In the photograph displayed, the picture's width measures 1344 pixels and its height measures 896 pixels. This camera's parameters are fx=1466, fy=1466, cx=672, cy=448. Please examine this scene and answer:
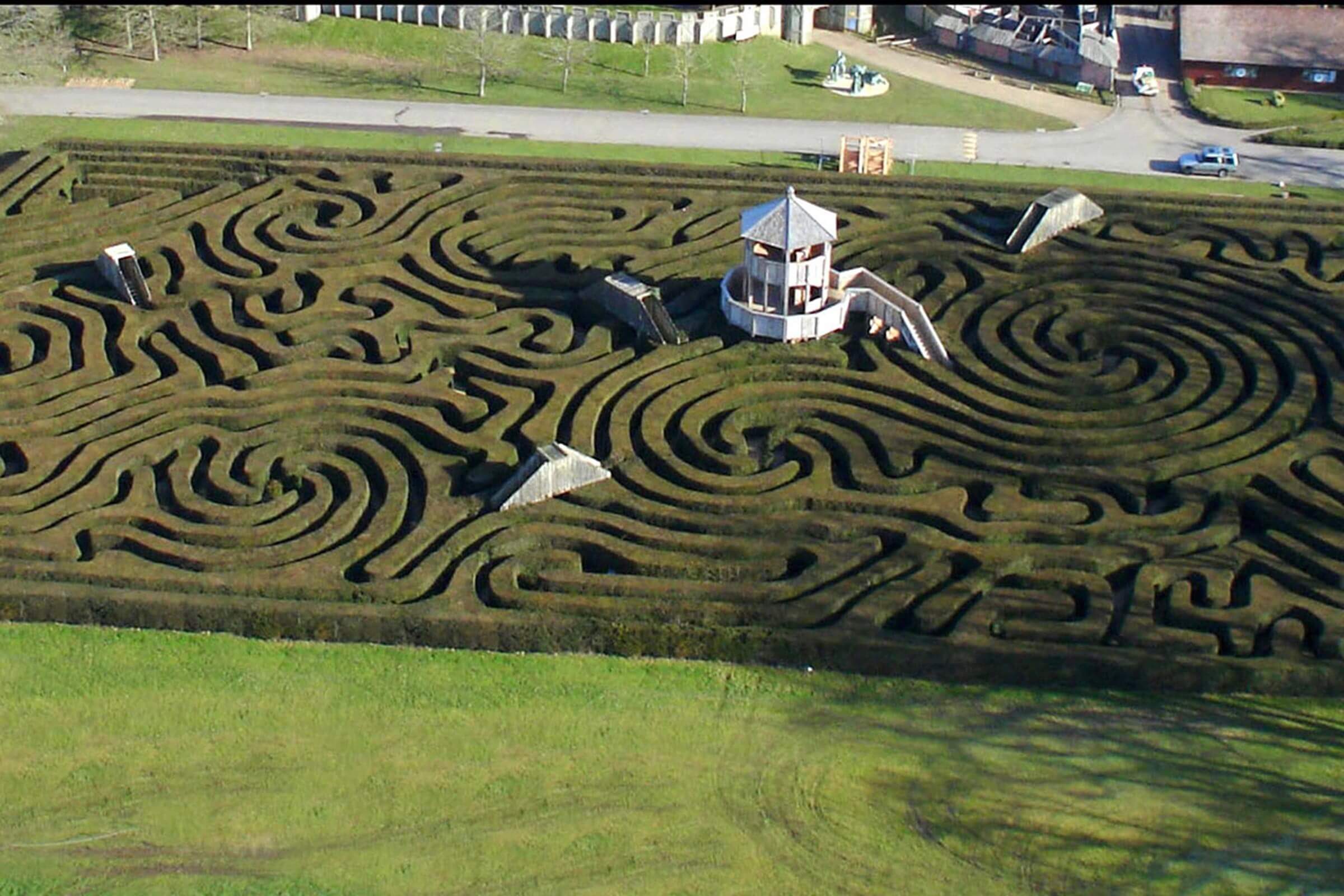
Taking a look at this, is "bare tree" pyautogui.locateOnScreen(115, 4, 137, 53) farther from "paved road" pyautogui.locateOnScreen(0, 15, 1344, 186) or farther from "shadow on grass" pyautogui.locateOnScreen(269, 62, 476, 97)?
"shadow on grass" pyautogui.locateOnScreen(269, 62, 476, 97)

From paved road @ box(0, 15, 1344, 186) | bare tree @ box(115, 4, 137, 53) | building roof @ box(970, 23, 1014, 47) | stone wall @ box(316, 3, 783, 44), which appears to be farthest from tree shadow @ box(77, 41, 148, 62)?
building roof @ box(970, 23, 1014, 47)

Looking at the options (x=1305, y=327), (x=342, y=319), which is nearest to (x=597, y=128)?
(x=342, y=319)

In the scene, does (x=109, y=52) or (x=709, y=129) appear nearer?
(x=709, y=129)

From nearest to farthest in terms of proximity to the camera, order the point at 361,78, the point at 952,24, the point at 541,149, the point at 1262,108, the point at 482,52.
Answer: the point at 541,149
the point at 482,52
the point at 361,78
the point at 1262,108
the point at 952,24

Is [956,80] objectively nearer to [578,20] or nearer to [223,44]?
[578,20]

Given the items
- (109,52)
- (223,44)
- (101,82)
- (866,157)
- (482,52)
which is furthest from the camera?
(223,44)

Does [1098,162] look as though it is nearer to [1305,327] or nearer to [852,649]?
[1305,327]

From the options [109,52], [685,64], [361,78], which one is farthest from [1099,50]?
[109,52]

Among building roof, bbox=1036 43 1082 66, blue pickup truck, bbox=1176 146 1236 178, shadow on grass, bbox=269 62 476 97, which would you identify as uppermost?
building roof, bbox=1036 43 1082 66
